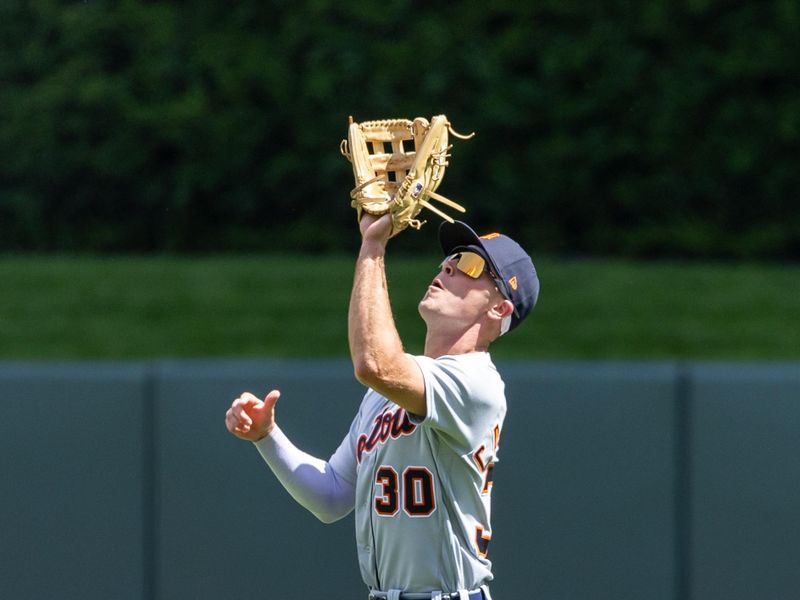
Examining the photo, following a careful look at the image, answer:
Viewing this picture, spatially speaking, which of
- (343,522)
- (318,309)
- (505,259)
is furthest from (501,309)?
(318,309)

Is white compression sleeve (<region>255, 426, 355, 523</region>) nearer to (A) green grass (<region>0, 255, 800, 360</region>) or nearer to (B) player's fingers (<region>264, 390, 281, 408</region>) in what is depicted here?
(B) player's fingers (<region>264, 390, 281, 408</region>)

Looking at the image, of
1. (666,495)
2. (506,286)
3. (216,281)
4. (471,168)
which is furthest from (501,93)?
(506,286)

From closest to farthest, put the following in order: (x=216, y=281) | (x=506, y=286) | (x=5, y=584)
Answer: (x=506, y=286)
(x=5, y=584)
(x=216, y=281)

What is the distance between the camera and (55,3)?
8.23 meters

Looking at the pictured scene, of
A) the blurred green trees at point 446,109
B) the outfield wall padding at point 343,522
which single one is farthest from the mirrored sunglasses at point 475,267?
the blurred green trees at point 446,109

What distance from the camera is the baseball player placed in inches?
121

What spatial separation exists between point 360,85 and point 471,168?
A: 82 centimetres

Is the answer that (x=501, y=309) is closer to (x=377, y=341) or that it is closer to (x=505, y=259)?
(x=505, y=259)

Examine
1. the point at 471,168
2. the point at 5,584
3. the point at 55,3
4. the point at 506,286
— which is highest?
the point at 55,3

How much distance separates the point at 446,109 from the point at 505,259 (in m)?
Answer: 5.01

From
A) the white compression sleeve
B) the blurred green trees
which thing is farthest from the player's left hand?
the blurred green trees

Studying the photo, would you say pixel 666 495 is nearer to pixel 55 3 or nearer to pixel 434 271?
pixel 434 271

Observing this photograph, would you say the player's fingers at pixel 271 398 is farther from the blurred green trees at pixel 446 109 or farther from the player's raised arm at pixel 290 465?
the blurred green trees at pixel 446 109

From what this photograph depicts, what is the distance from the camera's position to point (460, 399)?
3.09 meters
